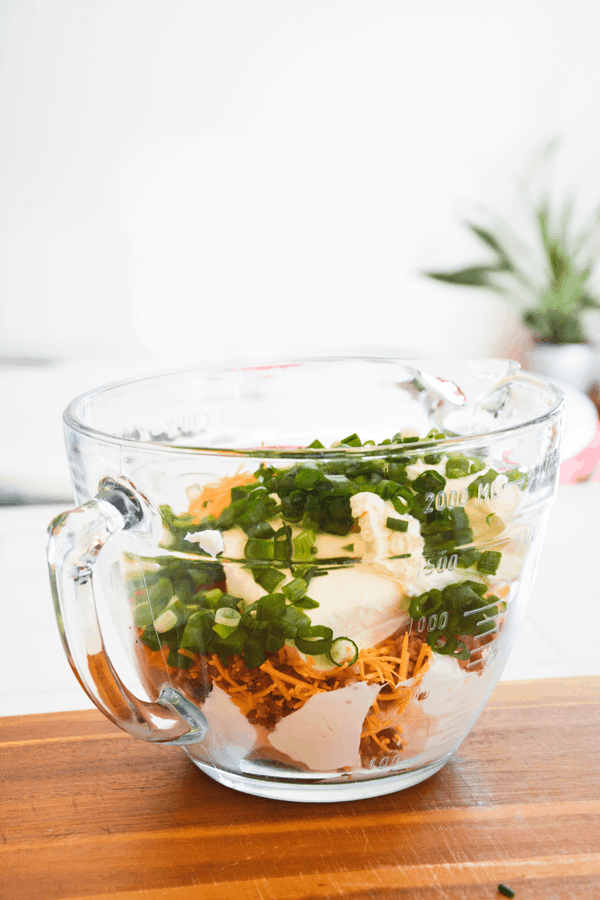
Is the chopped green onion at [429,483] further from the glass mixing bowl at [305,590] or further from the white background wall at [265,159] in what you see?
the white background wall at [265,159]

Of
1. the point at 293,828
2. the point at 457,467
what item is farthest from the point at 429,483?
the point at 293,828

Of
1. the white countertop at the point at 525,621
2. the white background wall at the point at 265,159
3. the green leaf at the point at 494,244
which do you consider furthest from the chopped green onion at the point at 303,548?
the green leaf at the point at 494,244

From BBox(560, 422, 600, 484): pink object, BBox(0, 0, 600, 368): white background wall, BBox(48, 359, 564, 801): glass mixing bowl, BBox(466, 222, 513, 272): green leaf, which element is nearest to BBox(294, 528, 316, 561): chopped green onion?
BBox(48, 359, 564, 801): glass mixing bowl

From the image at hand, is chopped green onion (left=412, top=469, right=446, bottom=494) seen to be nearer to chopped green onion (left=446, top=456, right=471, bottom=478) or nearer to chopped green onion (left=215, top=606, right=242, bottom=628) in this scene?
chopped green onion (left=446, top=456, right=471, bottom=478)

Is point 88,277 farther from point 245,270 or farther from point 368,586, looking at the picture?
point 368,586

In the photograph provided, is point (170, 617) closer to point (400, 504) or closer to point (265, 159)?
point (400, 504)
